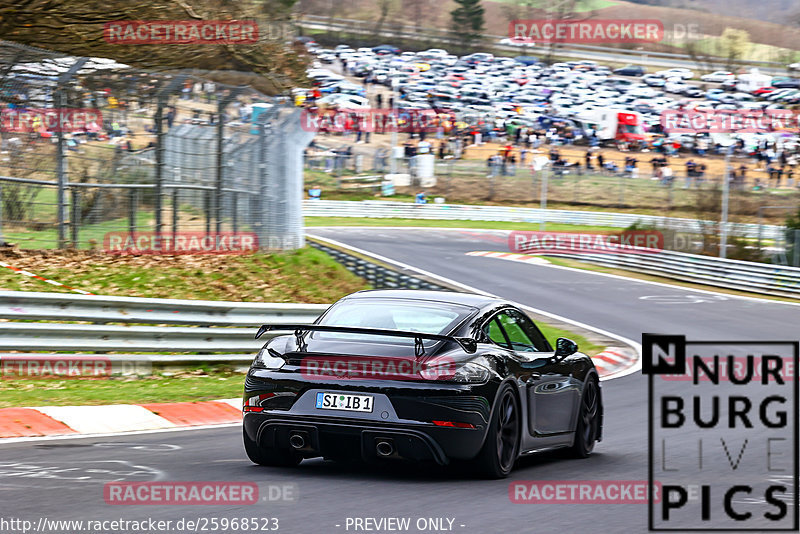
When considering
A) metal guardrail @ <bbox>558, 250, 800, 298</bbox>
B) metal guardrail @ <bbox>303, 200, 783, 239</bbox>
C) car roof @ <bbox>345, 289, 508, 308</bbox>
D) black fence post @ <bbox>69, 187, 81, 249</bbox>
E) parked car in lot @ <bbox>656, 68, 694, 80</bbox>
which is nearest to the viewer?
car roof @ <bbox>345, 289, 508, 308</bbox>

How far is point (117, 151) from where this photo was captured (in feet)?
53.6

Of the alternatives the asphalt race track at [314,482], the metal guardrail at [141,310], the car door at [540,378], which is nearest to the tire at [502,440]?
the asphalt race track at [314,482]

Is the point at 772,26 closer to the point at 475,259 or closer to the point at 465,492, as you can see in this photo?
the point at 475,259

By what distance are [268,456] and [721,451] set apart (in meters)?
3.80

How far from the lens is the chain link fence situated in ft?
50.2

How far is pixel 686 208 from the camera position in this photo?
5384cm

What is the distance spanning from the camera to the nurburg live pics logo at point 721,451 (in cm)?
590

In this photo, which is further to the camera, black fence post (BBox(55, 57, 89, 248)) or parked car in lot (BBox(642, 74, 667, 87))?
parked car in lot (BBox(642, 74, 667, 87))

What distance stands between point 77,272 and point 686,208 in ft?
140

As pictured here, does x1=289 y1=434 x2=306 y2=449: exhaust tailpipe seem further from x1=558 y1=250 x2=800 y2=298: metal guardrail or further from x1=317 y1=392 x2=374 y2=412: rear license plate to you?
x1=558 y1=250 x2=800 y2=298: metal guardrail

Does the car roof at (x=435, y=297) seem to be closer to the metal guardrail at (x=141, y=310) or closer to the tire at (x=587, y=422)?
the tire at (x=587, y=422)

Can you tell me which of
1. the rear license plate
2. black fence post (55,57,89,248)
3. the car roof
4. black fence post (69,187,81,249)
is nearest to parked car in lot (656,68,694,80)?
black fence post (69,187,81,249)

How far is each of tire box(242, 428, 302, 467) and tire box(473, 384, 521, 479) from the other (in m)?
1.20

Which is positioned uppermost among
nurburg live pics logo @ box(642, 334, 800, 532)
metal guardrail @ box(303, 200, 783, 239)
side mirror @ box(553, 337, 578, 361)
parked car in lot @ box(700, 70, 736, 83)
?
parked car in lot @ box(700, 70, 736, 83)
